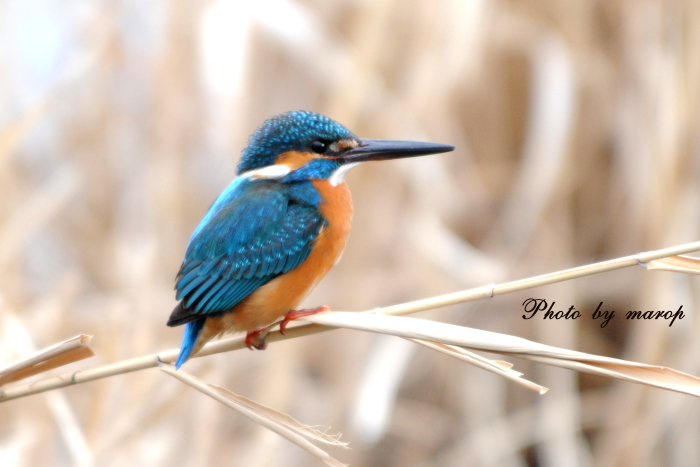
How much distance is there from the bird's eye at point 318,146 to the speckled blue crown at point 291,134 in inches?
0.5

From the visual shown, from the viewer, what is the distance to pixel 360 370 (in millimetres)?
2703

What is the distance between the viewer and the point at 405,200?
298 centimetres

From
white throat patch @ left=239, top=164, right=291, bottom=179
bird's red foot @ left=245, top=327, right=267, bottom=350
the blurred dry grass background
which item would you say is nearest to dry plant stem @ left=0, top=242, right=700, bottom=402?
bird's red foot @ left=245, top=327, right=267, bottom=350

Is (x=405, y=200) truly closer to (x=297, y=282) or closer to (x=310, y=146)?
(x=310, y=146)

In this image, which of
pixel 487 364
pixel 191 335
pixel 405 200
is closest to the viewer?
pixel 487 364

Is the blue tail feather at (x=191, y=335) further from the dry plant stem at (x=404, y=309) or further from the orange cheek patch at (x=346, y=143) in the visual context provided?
the orange cheek patch at (x=346, y=143)

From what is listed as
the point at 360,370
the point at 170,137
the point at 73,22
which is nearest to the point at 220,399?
the point at 360,370

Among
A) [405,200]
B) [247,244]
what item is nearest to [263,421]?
[247,244]

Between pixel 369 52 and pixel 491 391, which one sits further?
pixel 491 391

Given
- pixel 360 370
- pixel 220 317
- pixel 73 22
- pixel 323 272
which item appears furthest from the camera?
pixel 73 22

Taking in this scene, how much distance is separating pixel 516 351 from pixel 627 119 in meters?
1.97

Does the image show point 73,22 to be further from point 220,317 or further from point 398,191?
point 220,317

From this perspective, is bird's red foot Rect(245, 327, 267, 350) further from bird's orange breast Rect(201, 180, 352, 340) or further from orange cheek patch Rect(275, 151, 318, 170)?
orange cheek patch Rect(275, 151, 318, 170)

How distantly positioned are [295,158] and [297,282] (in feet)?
1.16
